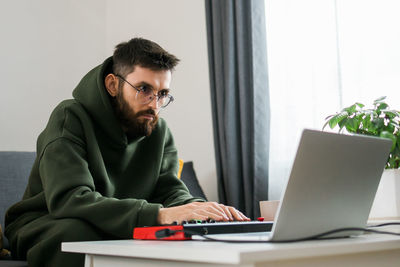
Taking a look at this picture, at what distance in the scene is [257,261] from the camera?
0.68m

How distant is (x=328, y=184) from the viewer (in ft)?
2.78

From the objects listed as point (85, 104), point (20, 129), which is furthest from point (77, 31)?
point (85, 104)

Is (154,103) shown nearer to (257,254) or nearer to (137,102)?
(137,102)

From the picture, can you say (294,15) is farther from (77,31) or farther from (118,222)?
(118,222)

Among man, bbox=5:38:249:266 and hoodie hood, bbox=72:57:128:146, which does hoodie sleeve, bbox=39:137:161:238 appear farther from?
hoodie hood, bbox=72:57:128:146

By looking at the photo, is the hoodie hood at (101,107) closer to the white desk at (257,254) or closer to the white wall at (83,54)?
the white desk at (257,254)

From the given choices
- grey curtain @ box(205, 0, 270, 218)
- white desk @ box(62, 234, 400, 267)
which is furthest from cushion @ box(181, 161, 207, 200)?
white desk @ box(62, 234, 400, 267)

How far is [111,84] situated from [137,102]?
0.46ft

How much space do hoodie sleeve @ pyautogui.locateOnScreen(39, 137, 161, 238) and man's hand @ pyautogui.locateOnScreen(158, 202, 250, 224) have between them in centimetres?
3

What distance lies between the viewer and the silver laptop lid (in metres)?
0.79

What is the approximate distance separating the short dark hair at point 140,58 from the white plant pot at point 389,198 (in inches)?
31.0

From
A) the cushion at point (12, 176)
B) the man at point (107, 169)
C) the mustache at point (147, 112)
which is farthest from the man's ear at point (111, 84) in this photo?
the cushion at point (12, 176)

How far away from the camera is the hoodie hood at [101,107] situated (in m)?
1.65

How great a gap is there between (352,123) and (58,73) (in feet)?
5.93
